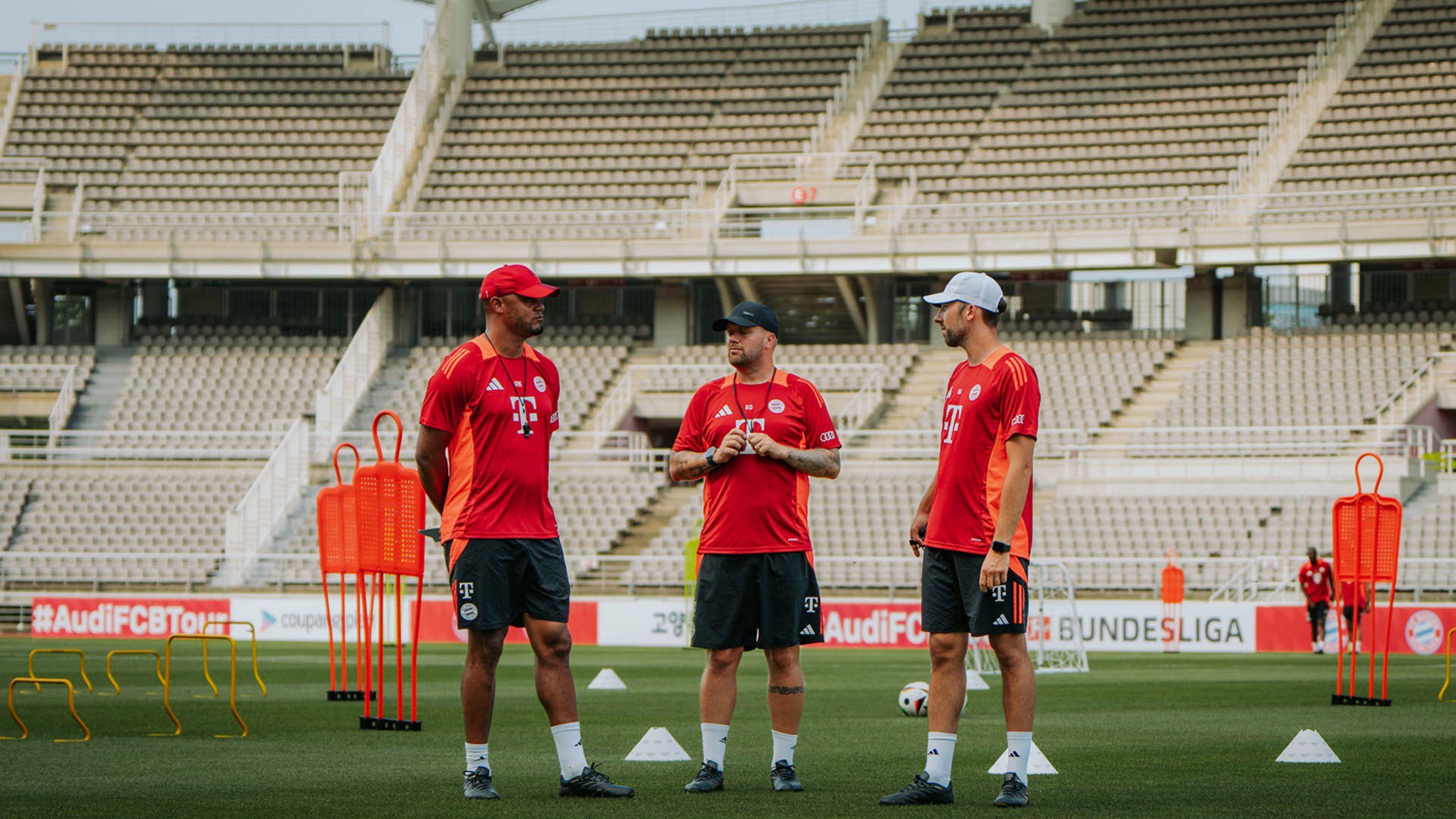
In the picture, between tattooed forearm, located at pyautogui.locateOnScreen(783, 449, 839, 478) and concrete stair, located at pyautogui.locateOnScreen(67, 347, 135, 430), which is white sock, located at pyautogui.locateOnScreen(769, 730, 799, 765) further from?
concrete stair, located at pyautogui.locateOnScreen(67, 347, 135, 430)

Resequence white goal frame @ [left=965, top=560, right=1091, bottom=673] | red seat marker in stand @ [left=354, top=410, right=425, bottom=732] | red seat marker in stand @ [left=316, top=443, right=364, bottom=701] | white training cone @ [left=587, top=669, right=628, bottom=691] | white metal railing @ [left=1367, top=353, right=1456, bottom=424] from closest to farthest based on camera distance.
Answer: red seat marker in stand @ [left=354, top=410, right=425, bottom=732], red seat marker in stand @ [left=316, top=443, right=364, bottom=701], white training cone @ [left=587, top=669, right=628, bottom=691], white goal frame @ [left=965, top=560, right=1091, bottom=673], white metal railing @ [left=1367, top=353, right=1456, bottom=424]

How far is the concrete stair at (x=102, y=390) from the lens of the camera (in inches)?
1483

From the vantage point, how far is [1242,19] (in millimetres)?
40094

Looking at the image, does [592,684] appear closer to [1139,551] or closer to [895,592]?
[895,592]

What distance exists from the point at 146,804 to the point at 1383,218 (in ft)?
104

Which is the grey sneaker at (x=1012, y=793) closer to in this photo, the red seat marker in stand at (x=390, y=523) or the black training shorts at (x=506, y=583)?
the black training shorts at (x=506, y=583)

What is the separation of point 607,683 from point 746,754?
714 cm

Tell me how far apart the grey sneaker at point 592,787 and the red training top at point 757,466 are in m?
1.13

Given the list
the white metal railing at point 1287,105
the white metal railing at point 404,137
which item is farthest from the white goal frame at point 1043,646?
the white metal railing at point 404,137

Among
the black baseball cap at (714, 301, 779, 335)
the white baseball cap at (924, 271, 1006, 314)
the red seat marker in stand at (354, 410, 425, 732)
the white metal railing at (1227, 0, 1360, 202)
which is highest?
the white metal railing at (1227, 0, 1360, 202)

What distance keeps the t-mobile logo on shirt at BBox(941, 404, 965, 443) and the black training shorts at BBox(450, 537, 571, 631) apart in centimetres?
175

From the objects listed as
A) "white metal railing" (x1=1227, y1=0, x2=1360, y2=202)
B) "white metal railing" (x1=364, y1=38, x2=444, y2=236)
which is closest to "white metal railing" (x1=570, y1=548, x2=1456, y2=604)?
"white metal railing" (x1=1227, y1=0, x2=1360, y2=202)

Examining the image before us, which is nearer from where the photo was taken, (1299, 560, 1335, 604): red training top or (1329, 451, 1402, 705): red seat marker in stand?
(1329, 451, 1402, 705): red seat marker in stand

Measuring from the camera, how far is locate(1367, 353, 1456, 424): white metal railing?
3231 cm
